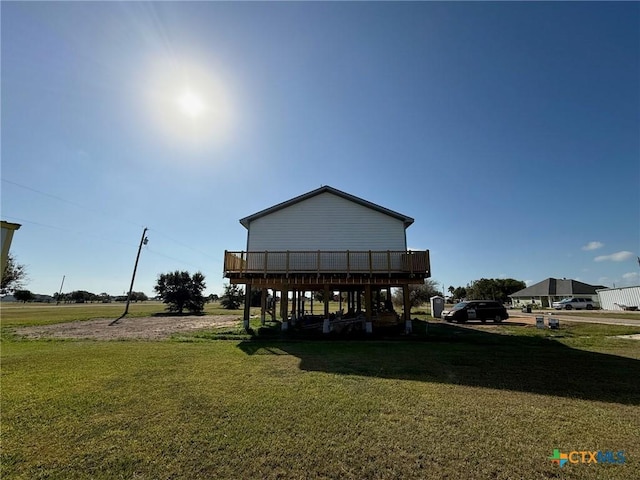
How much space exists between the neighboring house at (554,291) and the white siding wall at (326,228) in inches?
1926

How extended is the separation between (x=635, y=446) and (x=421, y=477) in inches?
114

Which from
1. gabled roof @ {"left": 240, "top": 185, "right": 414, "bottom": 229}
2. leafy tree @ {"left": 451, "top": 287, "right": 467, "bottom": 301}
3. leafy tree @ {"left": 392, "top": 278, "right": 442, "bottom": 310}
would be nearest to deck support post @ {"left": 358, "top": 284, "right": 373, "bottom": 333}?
gabled roof @ {"left": 240, "top": 185, "right": 414, "bottom": 229}

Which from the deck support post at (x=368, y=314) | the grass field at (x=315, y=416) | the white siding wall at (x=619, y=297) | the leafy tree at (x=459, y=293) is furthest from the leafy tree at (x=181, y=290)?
the leafy tree at (x=459, y=293)

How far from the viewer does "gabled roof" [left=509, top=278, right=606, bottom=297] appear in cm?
4766

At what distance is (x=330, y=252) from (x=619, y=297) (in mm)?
41195

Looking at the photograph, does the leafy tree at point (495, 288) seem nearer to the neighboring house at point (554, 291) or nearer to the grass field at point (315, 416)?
the neighboring house at point (554, 291)

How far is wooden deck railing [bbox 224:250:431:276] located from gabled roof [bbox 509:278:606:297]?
49347 mm

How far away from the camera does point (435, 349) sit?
10.1 metres

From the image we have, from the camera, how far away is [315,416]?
14.4 feet

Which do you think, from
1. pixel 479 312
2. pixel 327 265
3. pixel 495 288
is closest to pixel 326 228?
pixel 327 265

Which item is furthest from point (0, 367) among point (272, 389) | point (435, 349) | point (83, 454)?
point (435, 349)

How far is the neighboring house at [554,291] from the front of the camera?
156 ft

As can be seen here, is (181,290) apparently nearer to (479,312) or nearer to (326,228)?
(326,228)

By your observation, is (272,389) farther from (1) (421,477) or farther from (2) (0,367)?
(2) (0,367)
